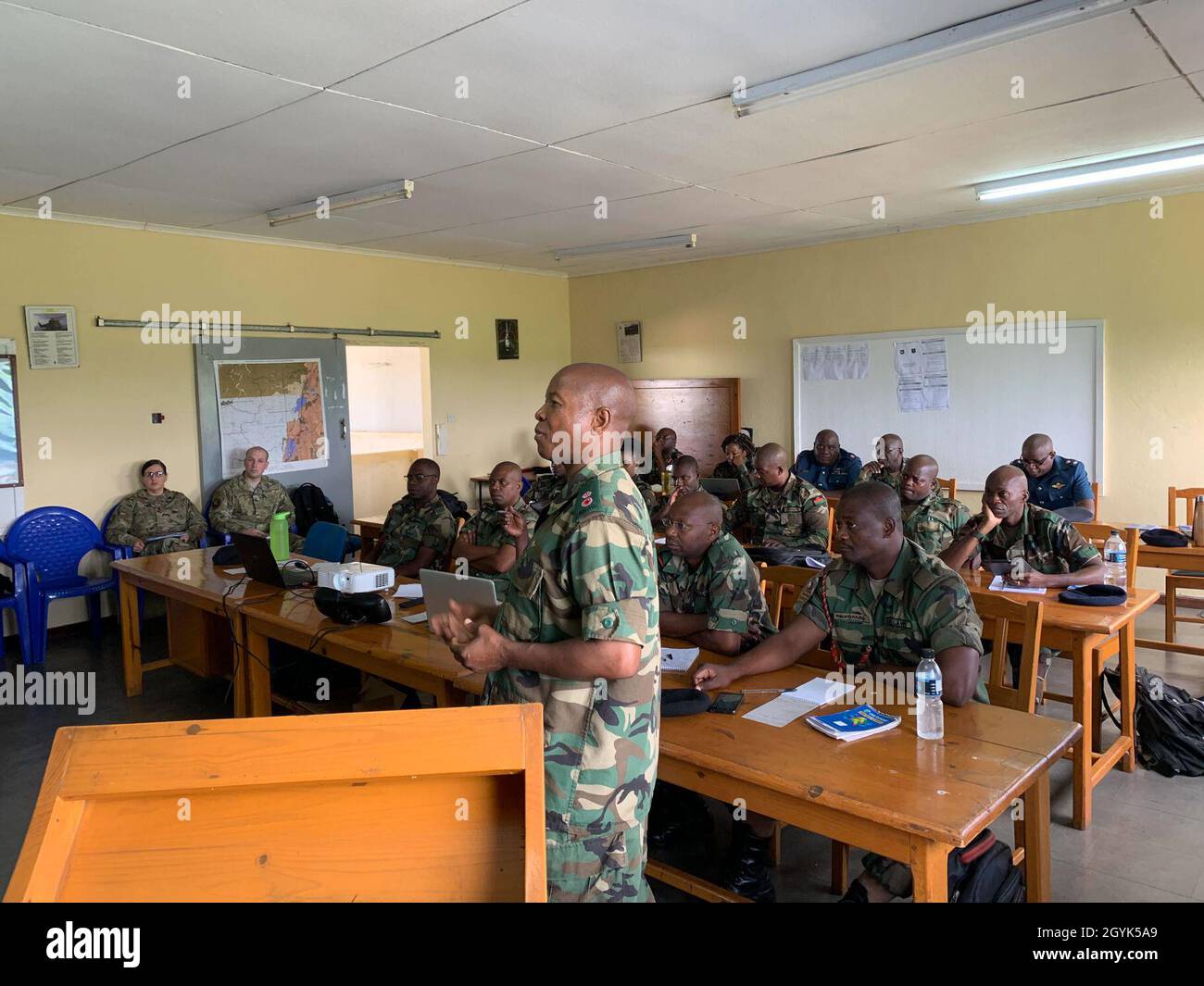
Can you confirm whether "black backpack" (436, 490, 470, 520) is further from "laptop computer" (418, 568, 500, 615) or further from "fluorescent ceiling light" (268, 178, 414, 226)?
"laptop computer" (418, 568, 500, 615)

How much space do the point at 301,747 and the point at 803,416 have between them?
755 centimetres

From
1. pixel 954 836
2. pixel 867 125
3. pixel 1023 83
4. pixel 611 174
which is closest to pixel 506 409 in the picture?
pixel 611 174

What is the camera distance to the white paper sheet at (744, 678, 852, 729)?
2.32 meters

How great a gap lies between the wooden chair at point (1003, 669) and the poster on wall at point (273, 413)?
A: 5.79 metres

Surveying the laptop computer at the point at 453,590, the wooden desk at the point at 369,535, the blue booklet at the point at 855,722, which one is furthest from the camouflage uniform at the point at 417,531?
the blue booklet at the point at 855,722

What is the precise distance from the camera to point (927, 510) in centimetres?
502

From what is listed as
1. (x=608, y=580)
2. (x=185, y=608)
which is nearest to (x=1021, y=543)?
(x=608, y=580)

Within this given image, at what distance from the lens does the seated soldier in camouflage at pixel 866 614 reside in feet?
8.46

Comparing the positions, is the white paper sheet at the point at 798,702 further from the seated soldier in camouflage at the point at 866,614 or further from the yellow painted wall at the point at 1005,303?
the yellow painted wall at the point at 1005,303

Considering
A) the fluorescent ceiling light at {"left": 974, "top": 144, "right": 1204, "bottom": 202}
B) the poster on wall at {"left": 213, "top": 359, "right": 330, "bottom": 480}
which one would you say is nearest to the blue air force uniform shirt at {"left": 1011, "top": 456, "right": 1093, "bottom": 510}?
the fluorescent ceiling light at {"left": 974, "top": 144, "right": 1204, "bottom": 202}

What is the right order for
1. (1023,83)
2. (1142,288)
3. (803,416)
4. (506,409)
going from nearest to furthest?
(1023,83), (1142,288), (803,416), (506,409)

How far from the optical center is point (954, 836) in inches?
67.2

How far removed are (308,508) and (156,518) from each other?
1.24 meters
